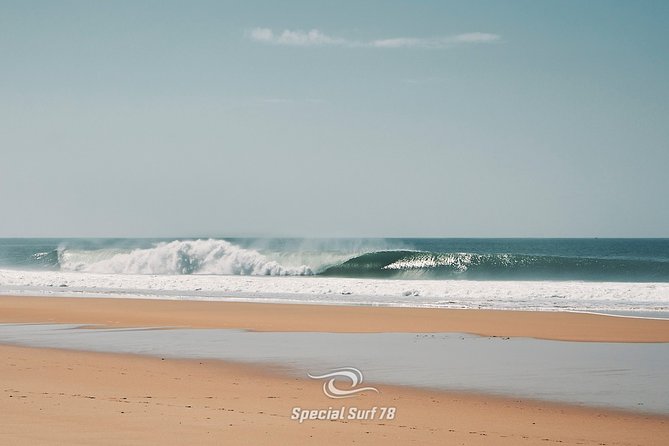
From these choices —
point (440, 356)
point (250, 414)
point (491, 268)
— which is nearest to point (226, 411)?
point (250, 414)

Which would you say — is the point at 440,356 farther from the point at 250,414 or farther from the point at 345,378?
the point at 250,414

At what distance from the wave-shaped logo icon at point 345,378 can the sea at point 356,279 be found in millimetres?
12638

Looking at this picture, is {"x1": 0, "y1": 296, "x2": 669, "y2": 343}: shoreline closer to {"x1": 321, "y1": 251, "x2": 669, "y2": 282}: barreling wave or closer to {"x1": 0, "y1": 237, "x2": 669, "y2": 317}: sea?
{"x1": 0, "y1": 237, "x2": 669, "y2": 317}: sea

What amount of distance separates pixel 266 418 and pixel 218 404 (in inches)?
35.9

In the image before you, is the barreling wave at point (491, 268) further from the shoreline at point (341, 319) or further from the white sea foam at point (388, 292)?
the shoreline at point (341, 319)

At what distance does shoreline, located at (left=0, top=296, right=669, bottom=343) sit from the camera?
53.6ft

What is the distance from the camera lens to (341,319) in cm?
1870

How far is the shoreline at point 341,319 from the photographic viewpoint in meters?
16.3

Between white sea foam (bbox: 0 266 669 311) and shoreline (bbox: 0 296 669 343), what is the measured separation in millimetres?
2791

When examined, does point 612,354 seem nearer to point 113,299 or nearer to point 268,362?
point 268,362

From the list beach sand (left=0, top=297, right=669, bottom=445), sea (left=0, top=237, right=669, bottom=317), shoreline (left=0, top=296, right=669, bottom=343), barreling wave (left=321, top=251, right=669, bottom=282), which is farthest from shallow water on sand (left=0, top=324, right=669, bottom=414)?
barreling wave (left=321, top=251, right=669, bottom=282)

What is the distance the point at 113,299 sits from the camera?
2531 cm

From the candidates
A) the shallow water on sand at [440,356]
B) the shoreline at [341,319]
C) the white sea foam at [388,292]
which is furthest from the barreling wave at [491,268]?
the shallow water on sand at [440,356]

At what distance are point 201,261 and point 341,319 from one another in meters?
34.4
